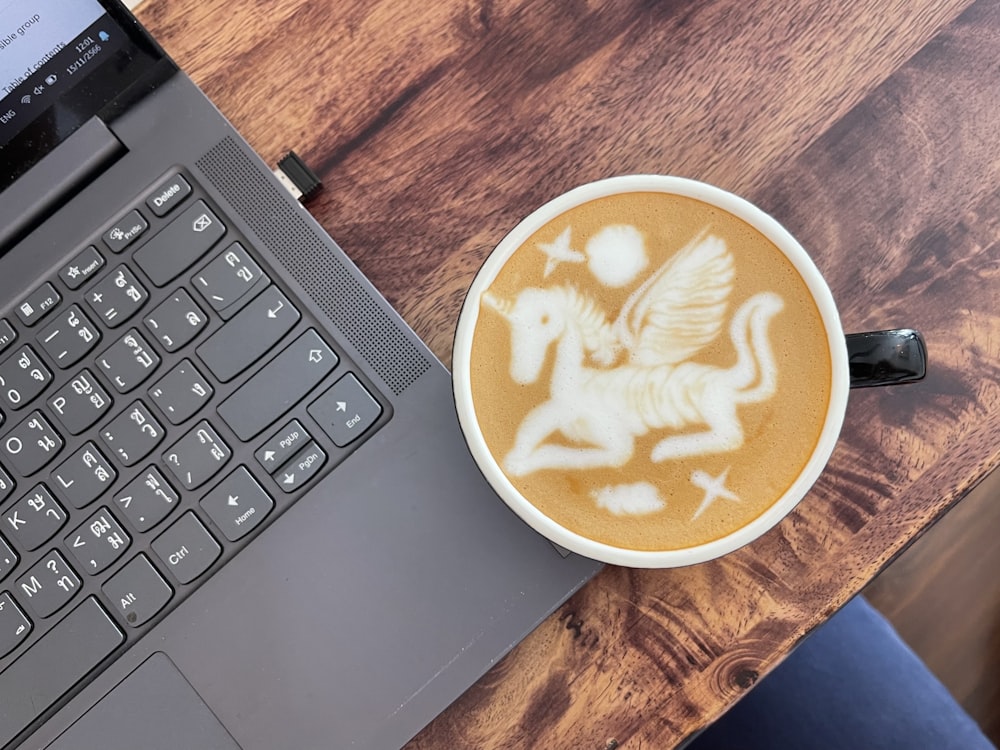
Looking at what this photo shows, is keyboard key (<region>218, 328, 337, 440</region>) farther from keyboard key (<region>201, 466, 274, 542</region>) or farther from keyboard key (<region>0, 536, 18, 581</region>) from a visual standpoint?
keyboard key (<region>0, 536, 18, 581</region>)

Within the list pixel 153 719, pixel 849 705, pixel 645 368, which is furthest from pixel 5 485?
pixel 849 705

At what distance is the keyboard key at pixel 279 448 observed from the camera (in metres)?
0.43

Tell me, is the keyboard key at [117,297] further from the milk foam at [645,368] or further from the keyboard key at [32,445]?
the milk foam at [645,368]

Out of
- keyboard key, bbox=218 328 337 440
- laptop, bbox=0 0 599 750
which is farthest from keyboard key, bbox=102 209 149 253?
keyboard key, bbox=218 328 337 440

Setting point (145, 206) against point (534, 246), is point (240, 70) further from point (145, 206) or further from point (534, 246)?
point (534, 246)

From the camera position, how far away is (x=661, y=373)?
40 cm

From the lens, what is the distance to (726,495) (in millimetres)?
397

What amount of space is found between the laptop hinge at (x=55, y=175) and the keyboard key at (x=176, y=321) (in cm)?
9

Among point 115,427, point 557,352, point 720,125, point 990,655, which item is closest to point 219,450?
point 115,427

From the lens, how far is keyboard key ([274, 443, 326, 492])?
0.43 metres

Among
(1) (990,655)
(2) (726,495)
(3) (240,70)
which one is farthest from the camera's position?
(1) (990,655)

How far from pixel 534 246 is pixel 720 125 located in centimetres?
16

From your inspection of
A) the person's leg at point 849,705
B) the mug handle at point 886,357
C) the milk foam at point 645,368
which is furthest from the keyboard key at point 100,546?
the person's leg at point 849,705

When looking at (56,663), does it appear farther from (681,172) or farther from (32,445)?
(681,172)
